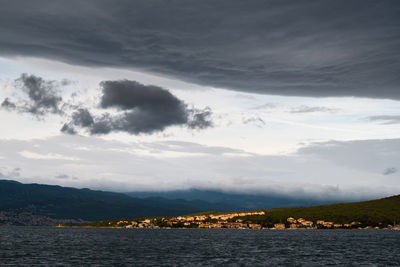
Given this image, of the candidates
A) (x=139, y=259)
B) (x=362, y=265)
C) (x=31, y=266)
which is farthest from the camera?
(x=139, y=259)

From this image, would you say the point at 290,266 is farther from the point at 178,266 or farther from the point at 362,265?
the point at 178,266

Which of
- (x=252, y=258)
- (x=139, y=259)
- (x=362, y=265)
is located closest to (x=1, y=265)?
(x=139, y=259)

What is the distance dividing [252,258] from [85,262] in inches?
2207

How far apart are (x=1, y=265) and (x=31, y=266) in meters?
9.21

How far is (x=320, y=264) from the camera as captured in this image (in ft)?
454

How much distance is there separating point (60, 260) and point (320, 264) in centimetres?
8082

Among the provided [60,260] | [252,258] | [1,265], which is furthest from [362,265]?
[1,265]

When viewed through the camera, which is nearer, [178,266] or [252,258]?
[178,266]

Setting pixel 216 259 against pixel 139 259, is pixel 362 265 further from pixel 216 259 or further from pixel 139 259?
pixel 139 259

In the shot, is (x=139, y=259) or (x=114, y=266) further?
(x=139, y=259)

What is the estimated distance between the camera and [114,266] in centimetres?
13000

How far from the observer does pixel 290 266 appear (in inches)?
5256

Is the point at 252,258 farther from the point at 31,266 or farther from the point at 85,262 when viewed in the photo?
the point at 31,266

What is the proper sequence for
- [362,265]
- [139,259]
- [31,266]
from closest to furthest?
[31,266], [362,265], [139,259]
